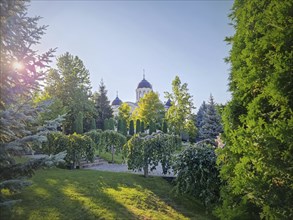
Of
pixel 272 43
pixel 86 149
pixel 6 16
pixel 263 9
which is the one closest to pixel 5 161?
pixel 6 16

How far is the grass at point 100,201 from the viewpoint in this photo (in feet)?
17.3

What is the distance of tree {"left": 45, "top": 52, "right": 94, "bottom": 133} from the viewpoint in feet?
89.0

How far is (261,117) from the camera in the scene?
4.08 m

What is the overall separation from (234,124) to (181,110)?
76.3 ft

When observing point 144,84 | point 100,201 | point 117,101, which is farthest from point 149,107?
point 100,201

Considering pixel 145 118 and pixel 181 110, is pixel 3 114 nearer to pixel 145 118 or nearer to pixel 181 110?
pixel 181 110

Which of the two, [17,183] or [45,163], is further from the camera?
[45,163]

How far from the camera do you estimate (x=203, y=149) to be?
25.6ft

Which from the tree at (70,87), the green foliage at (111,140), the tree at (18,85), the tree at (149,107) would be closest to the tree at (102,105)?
the tree at (149,107)

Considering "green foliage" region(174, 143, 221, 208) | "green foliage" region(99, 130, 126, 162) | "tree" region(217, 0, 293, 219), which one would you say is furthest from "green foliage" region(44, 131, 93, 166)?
"tree" region(217, 0, 293, 219)

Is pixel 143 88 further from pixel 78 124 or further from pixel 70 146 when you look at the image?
pixel 70 146

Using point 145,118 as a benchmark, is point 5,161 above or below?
below

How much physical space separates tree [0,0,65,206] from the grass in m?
0.97

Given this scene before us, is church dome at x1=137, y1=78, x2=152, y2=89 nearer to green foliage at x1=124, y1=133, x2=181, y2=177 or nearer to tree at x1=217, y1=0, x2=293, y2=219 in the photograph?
green foliage at x1=124, y1=133, x2=181, y2=177
